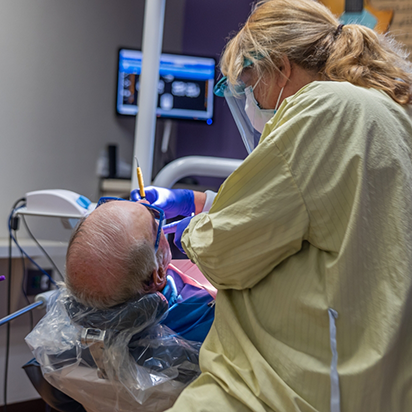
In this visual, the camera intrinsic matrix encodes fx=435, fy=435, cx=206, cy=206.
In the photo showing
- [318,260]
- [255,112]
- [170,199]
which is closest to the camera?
[318,260]

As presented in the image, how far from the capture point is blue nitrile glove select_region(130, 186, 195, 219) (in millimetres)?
1404

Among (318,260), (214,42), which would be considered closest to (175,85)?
(214,42)

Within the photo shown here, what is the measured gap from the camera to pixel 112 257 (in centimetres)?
107

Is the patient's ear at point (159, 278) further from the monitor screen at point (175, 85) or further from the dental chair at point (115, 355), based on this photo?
the monitor screen at point (175, 85)

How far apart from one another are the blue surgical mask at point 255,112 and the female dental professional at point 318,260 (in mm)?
273

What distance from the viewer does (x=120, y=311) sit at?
1044 mm

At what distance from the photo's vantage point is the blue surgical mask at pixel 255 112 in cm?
111

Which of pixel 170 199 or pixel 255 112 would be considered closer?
pixel 255 112

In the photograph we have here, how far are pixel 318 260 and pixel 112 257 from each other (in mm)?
504

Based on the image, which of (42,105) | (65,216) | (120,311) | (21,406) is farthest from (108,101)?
(120,311)

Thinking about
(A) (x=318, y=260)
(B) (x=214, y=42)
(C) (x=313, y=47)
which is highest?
(B) (x=214, y=42)

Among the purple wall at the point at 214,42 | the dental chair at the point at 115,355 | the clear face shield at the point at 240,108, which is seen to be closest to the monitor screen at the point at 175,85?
the purple wall at the point at 214,42

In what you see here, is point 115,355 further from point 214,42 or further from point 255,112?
point 214,42

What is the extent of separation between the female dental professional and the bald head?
0.91 ft
